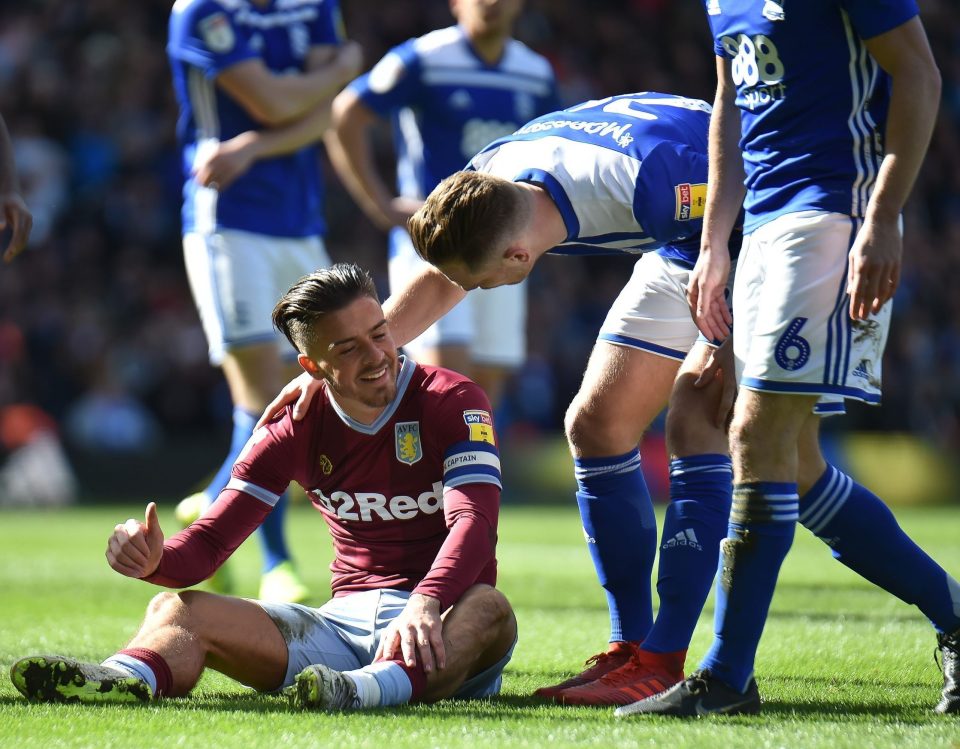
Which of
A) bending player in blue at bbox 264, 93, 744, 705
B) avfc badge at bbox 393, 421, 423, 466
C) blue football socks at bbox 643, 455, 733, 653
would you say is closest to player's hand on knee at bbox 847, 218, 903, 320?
bending player in blue at bbox 264, 93, 744, 705

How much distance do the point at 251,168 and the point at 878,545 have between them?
12.0 ft

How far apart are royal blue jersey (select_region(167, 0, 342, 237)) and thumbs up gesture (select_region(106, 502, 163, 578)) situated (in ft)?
10.1

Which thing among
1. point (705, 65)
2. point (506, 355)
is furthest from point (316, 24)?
point (705, 65)

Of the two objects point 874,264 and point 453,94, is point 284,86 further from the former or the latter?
point 874,264

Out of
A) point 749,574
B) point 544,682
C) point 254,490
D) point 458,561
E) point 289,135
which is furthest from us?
point 289,135

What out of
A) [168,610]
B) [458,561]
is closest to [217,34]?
[168,610]

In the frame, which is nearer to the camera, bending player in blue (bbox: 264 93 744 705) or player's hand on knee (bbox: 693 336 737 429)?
bending player in blue (bbox: 264 93 744 705)

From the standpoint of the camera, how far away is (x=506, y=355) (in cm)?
A: 741

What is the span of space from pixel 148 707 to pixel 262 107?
11.3 ft

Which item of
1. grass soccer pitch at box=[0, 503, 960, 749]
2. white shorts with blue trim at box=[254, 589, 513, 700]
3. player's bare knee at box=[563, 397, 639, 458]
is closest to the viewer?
grass soccer pitch at box=[0, 503, 960, 749]

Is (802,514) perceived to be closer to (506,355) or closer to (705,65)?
(506,355)

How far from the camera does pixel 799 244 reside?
3.44 m

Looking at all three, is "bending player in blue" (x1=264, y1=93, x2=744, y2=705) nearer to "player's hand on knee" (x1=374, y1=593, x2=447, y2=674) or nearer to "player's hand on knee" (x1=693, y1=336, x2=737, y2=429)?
"player's hand on knee" (x1=693, y1=336, x2=737, y2=429)

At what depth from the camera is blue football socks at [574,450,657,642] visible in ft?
13.9
